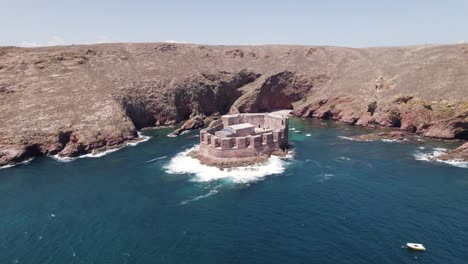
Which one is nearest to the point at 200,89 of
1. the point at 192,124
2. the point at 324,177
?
the point at 192,124

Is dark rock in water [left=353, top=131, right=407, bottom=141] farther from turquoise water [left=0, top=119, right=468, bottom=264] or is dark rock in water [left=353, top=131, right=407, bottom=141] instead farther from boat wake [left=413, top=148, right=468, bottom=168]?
turquoise water [left=0, top=119, right=468, bottom=264]

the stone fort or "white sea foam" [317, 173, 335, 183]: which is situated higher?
the stone fort

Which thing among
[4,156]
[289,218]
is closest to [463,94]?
[289,218]

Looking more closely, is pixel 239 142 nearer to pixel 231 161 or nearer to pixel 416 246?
pixel 231 161

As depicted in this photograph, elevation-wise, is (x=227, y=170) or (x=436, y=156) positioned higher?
(x=436, y=156)

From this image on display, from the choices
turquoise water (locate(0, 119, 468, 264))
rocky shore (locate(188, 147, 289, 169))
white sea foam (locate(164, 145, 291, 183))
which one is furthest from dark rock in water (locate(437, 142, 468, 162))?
rocky shore (locate(188, 147, 289, 169))

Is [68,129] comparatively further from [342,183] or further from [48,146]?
[342,183]
